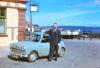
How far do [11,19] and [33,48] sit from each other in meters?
9.75

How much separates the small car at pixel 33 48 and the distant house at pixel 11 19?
7.94 m

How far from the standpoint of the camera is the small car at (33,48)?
64.4ft

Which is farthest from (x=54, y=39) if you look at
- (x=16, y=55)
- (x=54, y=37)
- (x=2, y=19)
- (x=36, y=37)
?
(x=2, y=19)

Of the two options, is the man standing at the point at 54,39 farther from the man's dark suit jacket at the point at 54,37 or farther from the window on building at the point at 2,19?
the window on building at the point at 2,19

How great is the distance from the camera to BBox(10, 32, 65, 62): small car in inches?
773

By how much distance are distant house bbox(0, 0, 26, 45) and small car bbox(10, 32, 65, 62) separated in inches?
312

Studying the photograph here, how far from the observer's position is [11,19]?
29.2 meters

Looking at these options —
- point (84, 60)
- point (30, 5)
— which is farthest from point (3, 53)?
point (30, 5)

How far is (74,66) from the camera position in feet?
59.9

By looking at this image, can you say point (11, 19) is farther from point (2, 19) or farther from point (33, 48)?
point (33, 48)

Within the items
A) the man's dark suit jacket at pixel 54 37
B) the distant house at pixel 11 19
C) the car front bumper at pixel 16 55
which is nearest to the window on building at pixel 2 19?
the distant house at pixel 11 19

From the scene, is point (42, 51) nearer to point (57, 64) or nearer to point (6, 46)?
point (57, 64)

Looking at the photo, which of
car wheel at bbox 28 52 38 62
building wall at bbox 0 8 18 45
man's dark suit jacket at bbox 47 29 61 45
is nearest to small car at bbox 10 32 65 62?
car wheel at bbox 28 52 38 62

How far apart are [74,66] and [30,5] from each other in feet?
39.3
